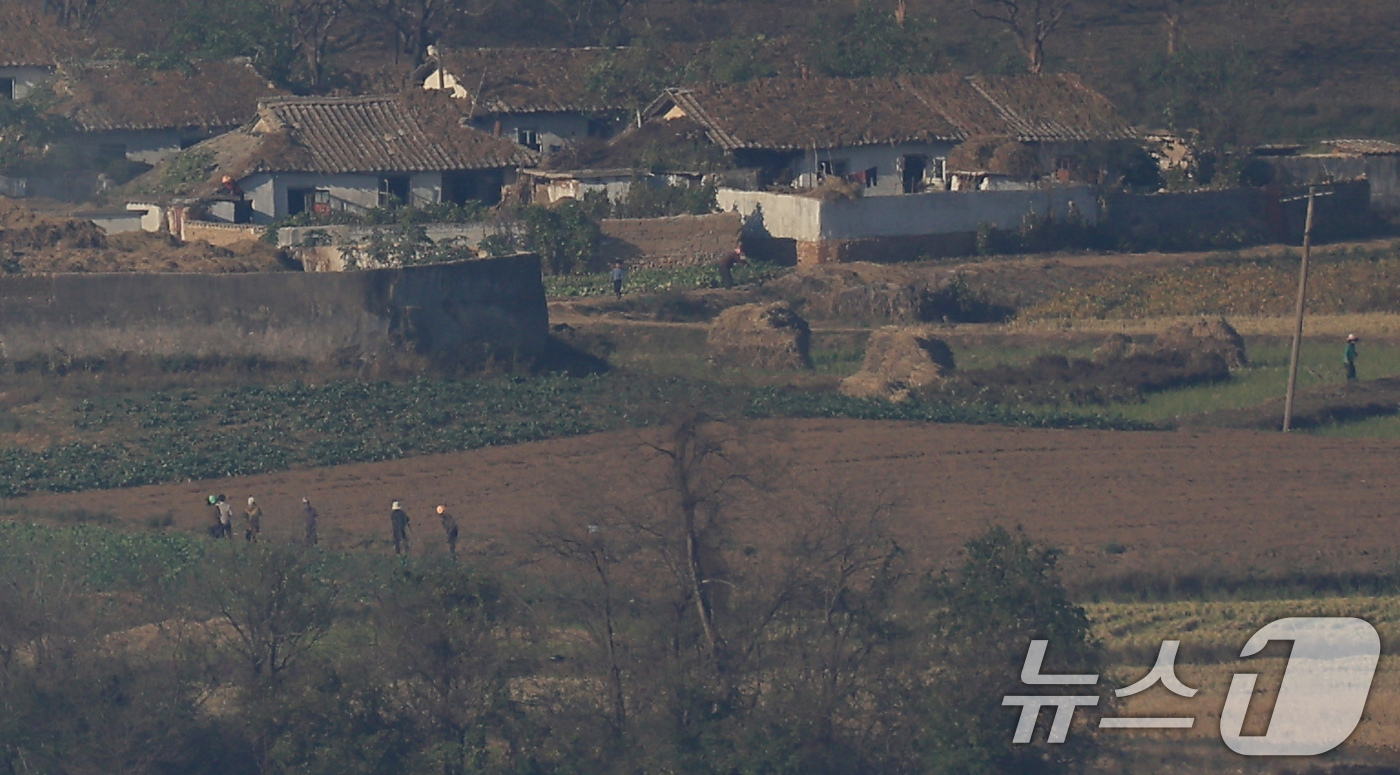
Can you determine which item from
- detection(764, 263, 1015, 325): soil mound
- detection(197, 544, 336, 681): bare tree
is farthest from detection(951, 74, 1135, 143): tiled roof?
detection(197, 544, 336, 681): bare tree

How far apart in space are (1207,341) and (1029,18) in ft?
108

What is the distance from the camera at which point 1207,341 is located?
3666 centimetres

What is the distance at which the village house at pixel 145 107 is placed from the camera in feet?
169

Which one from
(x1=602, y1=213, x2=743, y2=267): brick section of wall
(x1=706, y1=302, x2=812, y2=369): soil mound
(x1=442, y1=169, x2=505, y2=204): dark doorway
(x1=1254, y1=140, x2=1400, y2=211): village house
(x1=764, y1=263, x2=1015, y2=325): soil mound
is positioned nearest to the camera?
(x1=706, y1=302, x2=812, y2=369): soil mound

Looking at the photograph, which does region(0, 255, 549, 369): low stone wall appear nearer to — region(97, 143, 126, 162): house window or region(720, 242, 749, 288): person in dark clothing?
region(720, 242, 749, 288): person in dark clothing

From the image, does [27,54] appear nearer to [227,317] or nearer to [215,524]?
[227,317]

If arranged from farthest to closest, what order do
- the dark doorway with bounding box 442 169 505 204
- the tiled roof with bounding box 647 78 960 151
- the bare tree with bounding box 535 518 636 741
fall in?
the tiled roof with bounding box 647 78 960 151 → the dark doorway with bounding box 442 169 505 204 → the bare tree with bounding box 535 518 636 741

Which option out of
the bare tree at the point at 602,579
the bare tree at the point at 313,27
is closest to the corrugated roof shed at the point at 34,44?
the bare tree at the point at 313,27

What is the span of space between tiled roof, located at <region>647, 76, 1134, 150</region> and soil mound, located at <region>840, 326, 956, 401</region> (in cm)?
1333

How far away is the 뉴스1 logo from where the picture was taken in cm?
1817

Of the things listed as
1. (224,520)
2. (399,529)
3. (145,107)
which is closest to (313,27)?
(145,107)

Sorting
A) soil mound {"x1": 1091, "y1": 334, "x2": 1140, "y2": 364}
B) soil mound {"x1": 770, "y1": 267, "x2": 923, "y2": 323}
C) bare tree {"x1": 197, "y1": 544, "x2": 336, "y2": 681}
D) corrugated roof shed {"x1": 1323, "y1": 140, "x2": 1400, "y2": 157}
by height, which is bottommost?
bare tree {"x1": 197, "y1": 544, "x2": 336, "y2": 681}

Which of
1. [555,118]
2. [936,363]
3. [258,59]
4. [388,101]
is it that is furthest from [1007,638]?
[258,59]

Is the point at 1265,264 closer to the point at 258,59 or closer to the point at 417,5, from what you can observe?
the point at 258,59
